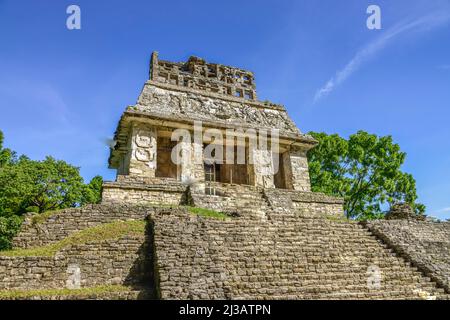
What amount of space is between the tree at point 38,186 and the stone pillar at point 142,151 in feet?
23.3

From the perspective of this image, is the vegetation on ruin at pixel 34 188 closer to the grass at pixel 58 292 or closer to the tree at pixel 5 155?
the tree at pixel 5 155

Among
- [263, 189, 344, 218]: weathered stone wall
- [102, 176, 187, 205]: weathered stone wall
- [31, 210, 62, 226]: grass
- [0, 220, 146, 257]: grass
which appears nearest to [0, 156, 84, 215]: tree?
[102, 176, 187, 205]: weathered stone wall

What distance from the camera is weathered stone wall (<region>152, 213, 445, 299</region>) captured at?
19.8ft

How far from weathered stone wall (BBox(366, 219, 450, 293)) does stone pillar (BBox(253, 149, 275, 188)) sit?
457cm

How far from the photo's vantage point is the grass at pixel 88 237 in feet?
22.7

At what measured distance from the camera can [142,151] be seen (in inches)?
497

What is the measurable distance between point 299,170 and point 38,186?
12473mm

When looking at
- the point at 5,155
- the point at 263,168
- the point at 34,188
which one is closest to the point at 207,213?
the point at 263,168

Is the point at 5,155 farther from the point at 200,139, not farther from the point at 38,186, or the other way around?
the point at 200,139

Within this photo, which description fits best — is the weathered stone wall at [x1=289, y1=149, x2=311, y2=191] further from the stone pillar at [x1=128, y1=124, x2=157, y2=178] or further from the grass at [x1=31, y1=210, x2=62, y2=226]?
the grass at [x1=31, y1=210, x2=62, y2=226]
